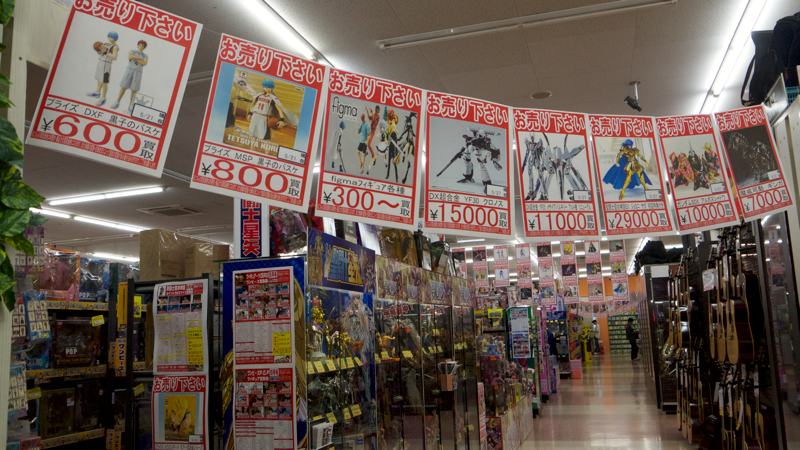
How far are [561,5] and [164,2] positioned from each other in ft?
11.3

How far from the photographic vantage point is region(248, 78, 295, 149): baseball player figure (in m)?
2.27

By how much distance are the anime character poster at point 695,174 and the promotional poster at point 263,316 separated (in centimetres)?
205

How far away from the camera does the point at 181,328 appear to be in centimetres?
378

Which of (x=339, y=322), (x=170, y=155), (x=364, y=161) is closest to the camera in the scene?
(x=364, y=161)

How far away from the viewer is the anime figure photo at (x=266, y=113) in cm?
227

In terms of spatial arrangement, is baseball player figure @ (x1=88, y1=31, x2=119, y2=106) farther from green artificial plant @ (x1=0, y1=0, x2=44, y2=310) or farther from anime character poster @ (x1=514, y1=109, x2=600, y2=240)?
anime character poster @ (x1=514, y1=109, x2=600, y2=240)

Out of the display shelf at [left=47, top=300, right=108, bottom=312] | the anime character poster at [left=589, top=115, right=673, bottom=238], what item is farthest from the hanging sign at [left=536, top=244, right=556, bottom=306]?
the anime character poster at [left=589, top=115, right=673, bottom=238]

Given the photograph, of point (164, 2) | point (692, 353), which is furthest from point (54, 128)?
point (692, 353)

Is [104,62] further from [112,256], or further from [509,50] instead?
[112,256]

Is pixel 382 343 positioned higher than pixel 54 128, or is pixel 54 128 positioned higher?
pixel 54 128

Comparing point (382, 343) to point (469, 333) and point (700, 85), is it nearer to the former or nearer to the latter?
point (469, 333)

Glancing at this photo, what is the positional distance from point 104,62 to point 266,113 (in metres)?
0.57

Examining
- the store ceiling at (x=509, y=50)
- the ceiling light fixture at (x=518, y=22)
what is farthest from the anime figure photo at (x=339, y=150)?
the ceiling light fixture at (x=518, y=22)

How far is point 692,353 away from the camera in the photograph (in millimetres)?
7270
